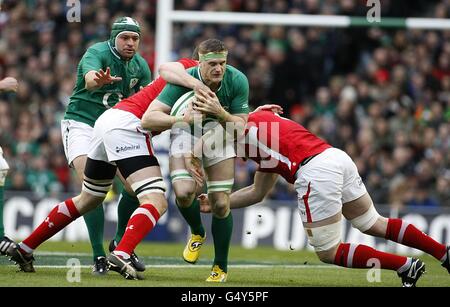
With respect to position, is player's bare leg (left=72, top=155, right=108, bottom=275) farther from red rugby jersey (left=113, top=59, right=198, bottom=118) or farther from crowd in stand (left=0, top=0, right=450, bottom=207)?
crowd in stand (left=0, top=0, right=450, bottom=207)

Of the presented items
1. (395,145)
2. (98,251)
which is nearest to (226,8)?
(395,145)

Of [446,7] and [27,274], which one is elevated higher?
[446,7]

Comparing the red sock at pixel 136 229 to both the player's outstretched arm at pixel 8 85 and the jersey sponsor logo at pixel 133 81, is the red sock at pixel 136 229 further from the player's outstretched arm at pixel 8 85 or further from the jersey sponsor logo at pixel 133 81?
the jersey sponsor logo at pixel 133 81

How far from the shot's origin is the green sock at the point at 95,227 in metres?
8.97

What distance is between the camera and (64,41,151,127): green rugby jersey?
962cm

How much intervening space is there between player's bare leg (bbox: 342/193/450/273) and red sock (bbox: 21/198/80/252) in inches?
89.6

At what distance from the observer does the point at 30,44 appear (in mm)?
19156

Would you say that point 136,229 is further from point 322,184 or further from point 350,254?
point 350,254

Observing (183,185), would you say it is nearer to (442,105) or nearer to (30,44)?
(442,105)

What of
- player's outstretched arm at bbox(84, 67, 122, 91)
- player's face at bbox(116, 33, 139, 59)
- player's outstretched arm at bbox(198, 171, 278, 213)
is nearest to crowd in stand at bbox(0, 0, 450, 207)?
player's face at bbox(116, 33, 139, 59)

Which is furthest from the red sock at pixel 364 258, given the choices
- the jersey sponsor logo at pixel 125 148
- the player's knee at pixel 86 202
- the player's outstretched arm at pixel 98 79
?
the player's outstretched arm at pixel 98 79

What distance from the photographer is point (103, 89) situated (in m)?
9.68

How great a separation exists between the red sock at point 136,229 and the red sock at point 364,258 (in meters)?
1.47

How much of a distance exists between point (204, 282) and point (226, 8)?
36.0 ft
